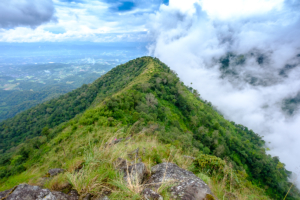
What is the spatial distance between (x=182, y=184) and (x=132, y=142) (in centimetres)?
410

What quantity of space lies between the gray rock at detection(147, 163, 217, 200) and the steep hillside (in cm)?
64

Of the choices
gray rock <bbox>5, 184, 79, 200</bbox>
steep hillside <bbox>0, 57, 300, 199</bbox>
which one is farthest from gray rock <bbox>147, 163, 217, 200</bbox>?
gray rock <bbox>5, 184, 79, 200</bbox>

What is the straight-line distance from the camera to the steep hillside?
4240mm

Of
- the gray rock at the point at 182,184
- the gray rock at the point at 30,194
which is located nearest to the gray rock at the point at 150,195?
the gray rock at the point at 182,184

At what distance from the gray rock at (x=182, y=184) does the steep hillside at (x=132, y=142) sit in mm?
640

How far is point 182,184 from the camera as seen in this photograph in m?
3.43

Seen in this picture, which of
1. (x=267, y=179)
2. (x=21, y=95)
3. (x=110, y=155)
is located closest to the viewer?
(x=110, y=155)

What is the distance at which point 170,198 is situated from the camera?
2.86 meters

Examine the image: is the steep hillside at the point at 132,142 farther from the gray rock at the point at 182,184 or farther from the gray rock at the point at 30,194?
the gray rock at the point at 182,184

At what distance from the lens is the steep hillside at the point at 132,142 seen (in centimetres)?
424

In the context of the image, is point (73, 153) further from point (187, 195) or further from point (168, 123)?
point (168, 123)

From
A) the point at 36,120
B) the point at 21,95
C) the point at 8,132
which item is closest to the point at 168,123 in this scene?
the point at 36,120

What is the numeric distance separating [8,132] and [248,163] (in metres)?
99.4

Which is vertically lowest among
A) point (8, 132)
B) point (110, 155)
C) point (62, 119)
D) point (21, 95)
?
point (21, 95)
